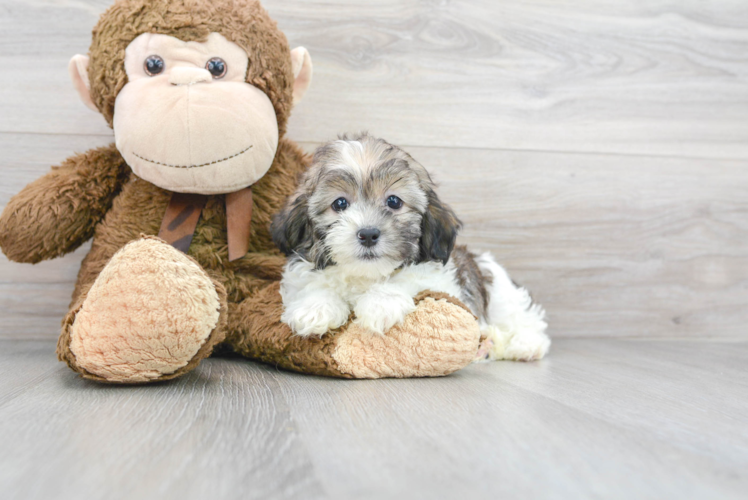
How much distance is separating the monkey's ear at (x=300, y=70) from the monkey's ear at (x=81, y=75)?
631 millimetres

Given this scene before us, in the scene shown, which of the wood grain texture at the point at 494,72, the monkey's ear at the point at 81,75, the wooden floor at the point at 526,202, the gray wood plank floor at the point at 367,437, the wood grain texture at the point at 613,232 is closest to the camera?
the gray wood plank floor at the point at 367,437

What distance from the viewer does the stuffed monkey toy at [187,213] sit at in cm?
130

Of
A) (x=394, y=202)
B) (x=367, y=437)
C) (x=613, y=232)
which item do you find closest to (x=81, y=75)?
(x=394, y=202)

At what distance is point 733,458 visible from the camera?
3.14 feet

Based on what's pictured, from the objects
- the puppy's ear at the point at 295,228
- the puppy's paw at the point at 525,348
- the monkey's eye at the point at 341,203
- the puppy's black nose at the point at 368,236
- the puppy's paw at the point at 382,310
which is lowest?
the puppy's paw at the point at 525,348

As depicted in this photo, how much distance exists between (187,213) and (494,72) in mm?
1352

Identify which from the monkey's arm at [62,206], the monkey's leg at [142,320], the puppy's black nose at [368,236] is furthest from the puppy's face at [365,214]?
the monkey's arm at [62,206]

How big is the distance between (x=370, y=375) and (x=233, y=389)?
1.14 feet

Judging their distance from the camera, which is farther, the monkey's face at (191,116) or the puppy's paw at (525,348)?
the puppy's paw at (525,348)

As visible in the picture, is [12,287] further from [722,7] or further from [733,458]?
[722,7]

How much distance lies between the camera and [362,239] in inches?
56.7

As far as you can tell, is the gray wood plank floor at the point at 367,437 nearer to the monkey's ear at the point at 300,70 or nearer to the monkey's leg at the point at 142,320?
the monkey's leg at the point at 142,320

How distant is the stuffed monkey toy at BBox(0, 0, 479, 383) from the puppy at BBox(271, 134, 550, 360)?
7 centimetres

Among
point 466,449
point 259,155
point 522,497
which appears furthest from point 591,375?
point 259,155
